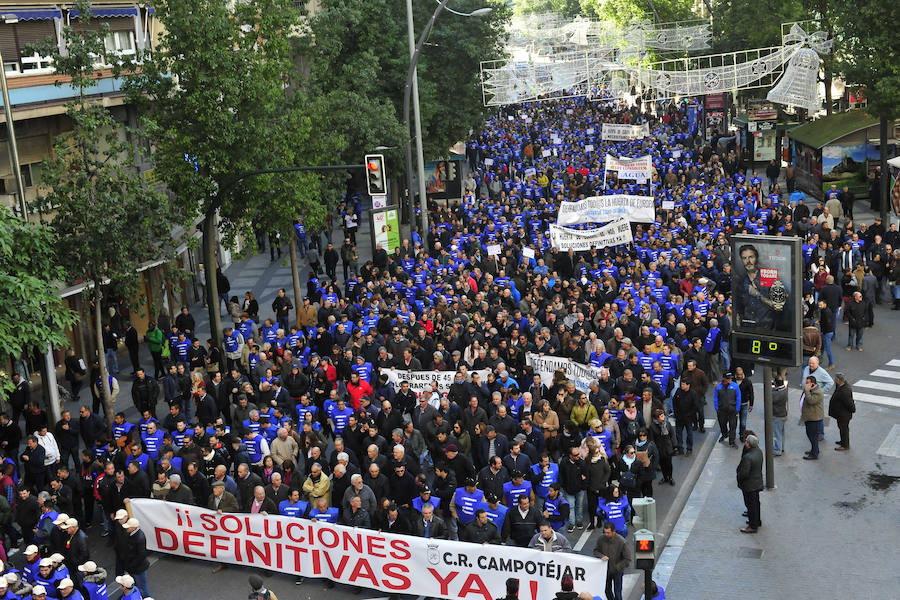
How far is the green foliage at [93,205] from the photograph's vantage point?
20.4 m

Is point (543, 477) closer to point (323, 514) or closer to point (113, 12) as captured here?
point (323, 514)

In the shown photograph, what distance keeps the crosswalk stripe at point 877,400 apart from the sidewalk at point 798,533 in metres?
1.46

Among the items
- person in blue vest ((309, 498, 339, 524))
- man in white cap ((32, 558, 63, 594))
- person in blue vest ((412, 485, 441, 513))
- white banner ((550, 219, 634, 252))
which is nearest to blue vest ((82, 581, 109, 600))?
man in white cap ((32, 558, 63, 594))

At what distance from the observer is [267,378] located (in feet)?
67.7

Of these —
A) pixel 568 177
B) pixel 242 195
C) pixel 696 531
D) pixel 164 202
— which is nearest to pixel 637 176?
pixel 568 177

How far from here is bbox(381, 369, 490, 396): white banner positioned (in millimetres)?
19969

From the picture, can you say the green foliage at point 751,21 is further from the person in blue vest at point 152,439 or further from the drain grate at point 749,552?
the person in blue vest at point 152,439

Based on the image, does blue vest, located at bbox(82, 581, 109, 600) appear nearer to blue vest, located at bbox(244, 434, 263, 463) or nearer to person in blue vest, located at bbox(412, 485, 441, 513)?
blue vest, located at bbox(244, 434, 263, 463)

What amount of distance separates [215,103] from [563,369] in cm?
1029

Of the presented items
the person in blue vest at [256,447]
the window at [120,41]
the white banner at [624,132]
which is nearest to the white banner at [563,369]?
the person in blue vest at [256,447]

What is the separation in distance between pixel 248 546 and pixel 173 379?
280 inches

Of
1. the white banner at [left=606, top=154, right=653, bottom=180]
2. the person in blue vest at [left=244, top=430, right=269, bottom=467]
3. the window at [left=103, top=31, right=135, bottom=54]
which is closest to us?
the person in blue vest at [left=244, top=430, right=269, bottom=467]

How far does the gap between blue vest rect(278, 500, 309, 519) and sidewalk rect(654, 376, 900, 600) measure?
4.98 meters

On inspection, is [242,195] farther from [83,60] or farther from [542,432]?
[542,432]
